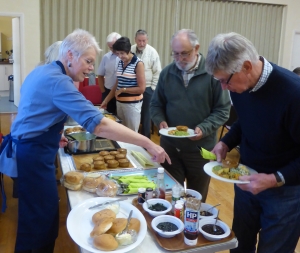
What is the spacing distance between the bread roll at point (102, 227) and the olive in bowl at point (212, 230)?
0.35 m

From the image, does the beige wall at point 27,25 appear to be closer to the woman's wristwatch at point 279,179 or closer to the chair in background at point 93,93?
the chair in background at point 93,93

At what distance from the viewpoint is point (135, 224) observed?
1.20m

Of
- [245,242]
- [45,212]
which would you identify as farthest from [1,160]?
[245,242]

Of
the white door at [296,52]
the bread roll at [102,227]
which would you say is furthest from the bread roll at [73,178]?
the white door at [296,52]

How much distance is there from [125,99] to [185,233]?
2.29 meters

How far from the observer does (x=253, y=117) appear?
55.8 inches

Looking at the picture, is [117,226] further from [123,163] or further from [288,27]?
[288,27]

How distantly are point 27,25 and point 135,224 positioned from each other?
503cm

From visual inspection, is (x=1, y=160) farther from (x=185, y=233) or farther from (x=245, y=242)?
(x=245, y=242)

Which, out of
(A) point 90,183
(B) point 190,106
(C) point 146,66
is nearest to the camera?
(A) point 90,183

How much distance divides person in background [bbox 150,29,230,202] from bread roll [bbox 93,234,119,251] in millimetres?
982

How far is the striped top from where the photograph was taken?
325 centimetres

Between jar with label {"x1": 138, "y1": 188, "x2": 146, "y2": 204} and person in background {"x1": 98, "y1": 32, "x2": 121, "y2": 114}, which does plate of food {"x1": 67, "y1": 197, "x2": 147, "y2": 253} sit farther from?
person in background {"x1": 98, "y1": 32, "x2": 121, "y2": 114}

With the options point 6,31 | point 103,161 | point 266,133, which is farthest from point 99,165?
point 6,31
